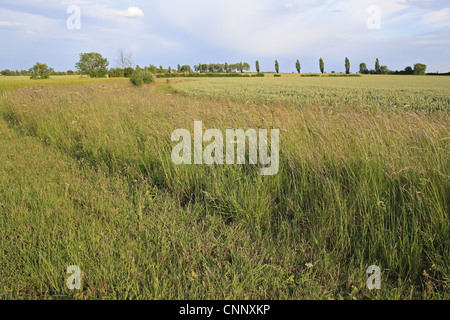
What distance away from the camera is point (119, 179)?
386 cm

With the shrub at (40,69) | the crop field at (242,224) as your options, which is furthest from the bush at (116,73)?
the crop field at (242,224)

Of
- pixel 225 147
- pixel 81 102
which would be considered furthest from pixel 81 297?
pixel 81 102

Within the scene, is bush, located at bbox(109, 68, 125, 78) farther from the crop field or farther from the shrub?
the crop field

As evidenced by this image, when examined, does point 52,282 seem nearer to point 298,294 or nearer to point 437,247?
point 298,294

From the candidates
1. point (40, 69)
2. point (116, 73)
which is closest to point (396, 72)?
point (116, 73)

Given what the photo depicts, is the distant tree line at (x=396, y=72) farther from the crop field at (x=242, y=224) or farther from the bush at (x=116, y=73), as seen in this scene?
the crop field at (x=242, y=224)

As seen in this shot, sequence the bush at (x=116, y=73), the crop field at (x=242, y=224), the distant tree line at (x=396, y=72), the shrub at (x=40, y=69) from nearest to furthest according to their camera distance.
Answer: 1. the crop field at (x=242, y=224)
2. the shrub at (x=40, y=69)
3. the bush at (x=116, y=73)
4. the distant tree line at (x=396, y=72)

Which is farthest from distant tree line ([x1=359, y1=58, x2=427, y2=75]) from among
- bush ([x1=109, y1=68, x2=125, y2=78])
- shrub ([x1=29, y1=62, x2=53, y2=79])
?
shrub ([x1=29, y1=62, x2=53, y2=79])

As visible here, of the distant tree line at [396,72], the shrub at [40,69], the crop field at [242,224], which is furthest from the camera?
the distant tree line at [396,72]

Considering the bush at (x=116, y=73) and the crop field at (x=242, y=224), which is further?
the bush at (x=116, y=73)

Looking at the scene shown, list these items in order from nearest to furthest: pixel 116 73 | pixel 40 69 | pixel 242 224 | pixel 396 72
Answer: pixel 242 224 < pixel 40 69 < pixel 116 73 < pixel 396 72

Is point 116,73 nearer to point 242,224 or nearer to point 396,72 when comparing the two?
point 242,224

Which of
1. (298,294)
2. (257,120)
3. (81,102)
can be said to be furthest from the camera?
(81,102)
